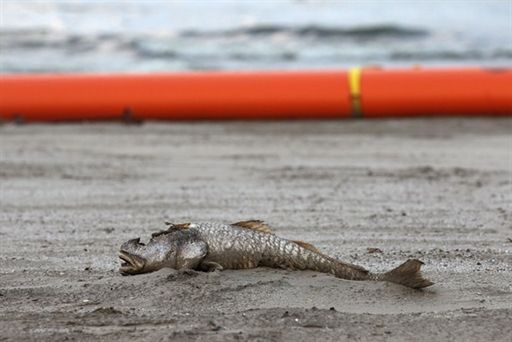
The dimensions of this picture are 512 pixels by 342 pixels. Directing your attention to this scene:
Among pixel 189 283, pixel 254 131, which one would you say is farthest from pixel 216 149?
pixel 189 283

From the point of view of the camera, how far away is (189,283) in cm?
394

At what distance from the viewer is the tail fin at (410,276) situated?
3.91 m

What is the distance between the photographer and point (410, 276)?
392 centimetres

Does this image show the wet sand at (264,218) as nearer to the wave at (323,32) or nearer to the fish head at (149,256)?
the fish head at (149,256)

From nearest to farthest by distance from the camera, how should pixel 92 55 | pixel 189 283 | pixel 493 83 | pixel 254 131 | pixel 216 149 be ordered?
Answer: pixel 189 283 < pixel 216 149 < pixel 254 131 < pixel 493 83 < pixel 92 55

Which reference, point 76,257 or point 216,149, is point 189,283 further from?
point 216,149

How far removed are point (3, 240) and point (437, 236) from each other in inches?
98.7

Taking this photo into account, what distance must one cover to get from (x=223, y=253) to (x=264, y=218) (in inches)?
57.0

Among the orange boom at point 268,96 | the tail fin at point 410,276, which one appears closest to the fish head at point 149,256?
the tail fin at point 410,276

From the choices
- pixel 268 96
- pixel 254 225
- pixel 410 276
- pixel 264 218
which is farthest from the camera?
pixel 268 96

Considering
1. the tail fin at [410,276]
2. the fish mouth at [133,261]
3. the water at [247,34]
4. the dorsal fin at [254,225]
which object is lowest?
the tail fin at [410,276]

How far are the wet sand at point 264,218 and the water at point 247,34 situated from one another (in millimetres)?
9174

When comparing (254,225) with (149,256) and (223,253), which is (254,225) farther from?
(149,256)

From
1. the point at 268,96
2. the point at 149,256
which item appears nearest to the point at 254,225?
the point at 149,256
